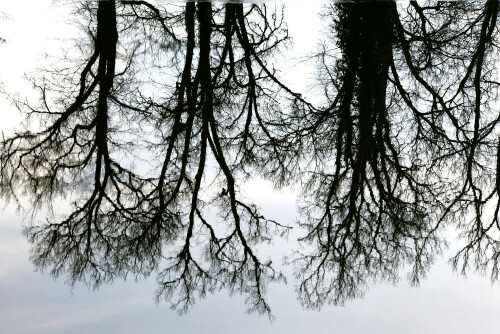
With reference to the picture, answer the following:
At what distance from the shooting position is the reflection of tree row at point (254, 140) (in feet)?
14.5

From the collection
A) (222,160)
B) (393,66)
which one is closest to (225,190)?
(222,160)

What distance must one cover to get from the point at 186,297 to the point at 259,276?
682 millimetres

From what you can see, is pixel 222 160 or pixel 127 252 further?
pixel 222 160

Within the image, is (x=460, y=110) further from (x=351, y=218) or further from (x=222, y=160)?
(x=222, y=160)

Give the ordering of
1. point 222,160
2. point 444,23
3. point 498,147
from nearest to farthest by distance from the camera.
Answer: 1. point 222,160
2. point 498,147
3. point 444,23

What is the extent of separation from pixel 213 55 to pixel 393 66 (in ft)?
7.47

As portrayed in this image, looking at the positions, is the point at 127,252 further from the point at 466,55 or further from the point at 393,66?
the point at 466,55

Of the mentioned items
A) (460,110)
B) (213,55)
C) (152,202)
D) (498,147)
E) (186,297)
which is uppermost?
(213,55)

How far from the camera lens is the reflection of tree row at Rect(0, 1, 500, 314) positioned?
4.42m

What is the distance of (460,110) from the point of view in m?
5.81

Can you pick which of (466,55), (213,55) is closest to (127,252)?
(213,55)

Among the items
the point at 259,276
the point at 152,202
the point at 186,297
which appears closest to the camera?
the point at 186,297

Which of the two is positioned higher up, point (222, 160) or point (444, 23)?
point (444, 23)

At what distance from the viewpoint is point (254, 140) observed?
5.39 m
